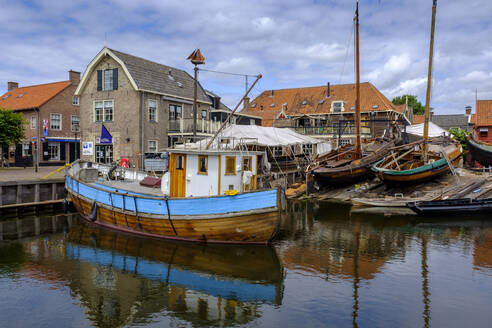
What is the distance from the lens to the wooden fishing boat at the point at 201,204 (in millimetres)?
12383

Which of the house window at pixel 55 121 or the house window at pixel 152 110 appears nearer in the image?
the house window at pixel 152 110

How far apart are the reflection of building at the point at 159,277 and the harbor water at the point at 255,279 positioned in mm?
31

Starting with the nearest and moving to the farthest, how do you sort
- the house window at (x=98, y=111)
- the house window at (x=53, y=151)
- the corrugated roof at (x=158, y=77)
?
the corrugated roof at (x=158, y=77), the house window at (x=98, y=111), the house window at (x=53, y=151)

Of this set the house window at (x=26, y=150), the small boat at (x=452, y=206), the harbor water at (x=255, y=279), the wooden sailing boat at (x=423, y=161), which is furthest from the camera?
Answer: the house window at (x=26, y=150)

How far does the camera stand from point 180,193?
14195mm

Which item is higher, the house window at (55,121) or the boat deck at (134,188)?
the house window at (55,121)

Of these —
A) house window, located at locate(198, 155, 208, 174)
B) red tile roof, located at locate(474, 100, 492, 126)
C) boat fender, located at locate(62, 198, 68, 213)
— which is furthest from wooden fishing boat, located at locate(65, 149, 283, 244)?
red tile roof, located at locate(474, 100, 492, 126)

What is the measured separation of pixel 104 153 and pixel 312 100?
25665mm

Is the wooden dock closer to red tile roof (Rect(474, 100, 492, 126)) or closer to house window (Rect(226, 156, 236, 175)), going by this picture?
house window (Rect(226, 156, 236, 175))

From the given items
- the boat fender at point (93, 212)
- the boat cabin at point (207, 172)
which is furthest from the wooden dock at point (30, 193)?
the boat cabin at point (207, 172)

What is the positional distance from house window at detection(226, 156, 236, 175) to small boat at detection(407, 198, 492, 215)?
986cm

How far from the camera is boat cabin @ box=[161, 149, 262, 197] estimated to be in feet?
44.9

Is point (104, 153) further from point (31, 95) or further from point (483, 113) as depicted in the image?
point (483, 113)

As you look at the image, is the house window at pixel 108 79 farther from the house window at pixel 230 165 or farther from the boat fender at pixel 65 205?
the house window at pixel 230 165
